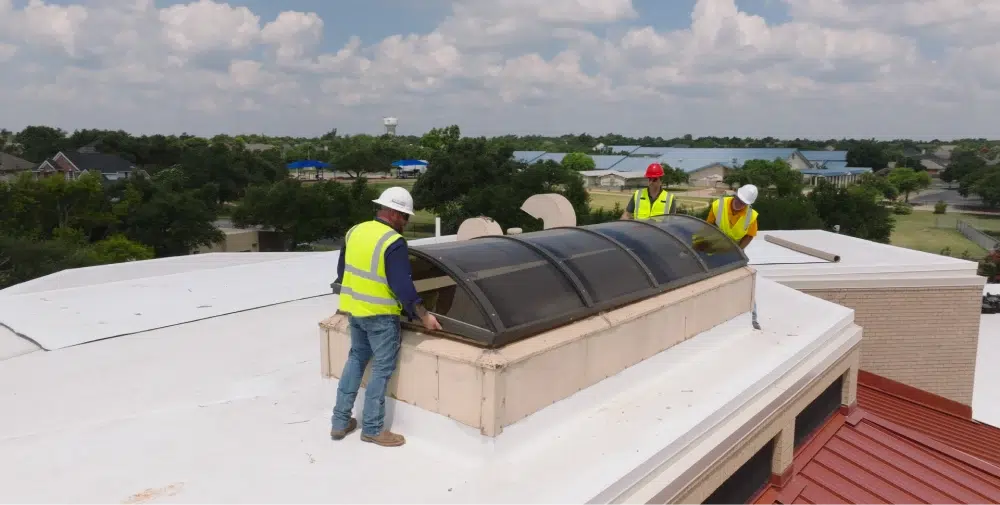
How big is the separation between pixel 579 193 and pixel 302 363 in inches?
1910

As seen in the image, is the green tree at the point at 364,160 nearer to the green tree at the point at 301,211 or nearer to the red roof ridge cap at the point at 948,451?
the green tree at the point at 301,211

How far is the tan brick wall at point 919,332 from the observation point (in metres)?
13.0

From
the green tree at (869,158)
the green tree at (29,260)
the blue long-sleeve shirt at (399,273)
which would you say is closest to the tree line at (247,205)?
the green tree at (29,260)

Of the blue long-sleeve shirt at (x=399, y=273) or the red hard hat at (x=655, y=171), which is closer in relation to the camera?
the blue long-sleeve shirt at (x=399, y=273)

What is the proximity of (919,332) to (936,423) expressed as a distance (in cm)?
398

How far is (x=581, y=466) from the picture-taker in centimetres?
461

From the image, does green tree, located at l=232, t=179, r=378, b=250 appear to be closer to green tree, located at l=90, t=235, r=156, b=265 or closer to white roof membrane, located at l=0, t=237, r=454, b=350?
green tree, located at l=90, t=235, r=156, b=265

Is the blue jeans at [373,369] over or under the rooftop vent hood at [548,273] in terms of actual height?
under

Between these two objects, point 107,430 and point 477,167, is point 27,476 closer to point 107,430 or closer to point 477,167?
point 107,430

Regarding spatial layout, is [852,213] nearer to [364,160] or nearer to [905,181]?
[905,181]

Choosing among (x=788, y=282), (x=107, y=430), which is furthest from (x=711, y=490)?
(x=788, y=282)

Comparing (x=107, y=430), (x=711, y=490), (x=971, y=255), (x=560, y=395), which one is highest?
(x=560, y=395)

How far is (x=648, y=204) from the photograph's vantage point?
9.70 m

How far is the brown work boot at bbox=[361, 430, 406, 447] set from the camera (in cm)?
501
